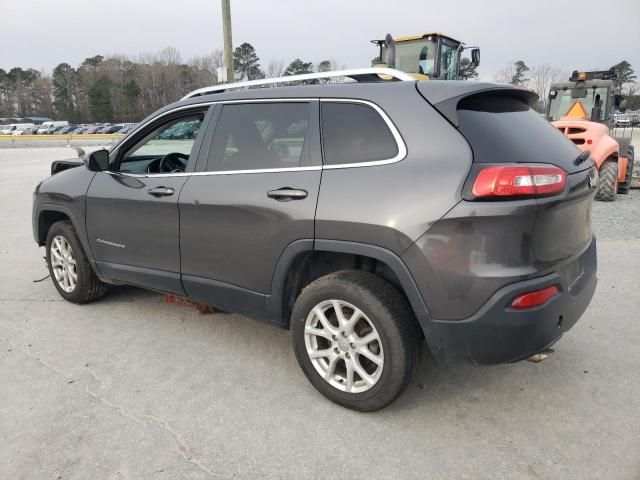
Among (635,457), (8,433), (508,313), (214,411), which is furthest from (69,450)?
(635,457)

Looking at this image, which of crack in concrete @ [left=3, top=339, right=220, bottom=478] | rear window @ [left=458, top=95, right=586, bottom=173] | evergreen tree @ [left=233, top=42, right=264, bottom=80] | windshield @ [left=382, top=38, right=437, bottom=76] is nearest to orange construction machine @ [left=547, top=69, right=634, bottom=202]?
windshield @ [left=382, top=38, right=437, bottom=76]

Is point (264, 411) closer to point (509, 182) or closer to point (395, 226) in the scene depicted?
point (395, 226)

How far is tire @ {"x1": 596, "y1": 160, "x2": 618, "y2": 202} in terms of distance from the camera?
9492 millimetres

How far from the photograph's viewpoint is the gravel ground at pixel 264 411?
2.45m

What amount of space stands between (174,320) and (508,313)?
9.20 ft

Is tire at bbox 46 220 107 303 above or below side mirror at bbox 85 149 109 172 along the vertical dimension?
below

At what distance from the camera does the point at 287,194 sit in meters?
2.92

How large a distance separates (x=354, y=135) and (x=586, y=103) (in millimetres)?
11015

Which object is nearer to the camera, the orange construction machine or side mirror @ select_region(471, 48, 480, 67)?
the orange construction machine

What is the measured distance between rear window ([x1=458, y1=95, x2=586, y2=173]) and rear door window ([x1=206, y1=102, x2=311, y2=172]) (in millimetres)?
943

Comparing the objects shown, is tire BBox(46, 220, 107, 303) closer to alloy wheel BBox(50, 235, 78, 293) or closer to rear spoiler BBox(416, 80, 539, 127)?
alloy wheel BBox(50, 235, 78, 293)

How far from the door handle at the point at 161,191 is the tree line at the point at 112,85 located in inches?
2523

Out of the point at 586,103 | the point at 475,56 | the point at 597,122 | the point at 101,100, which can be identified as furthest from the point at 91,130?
the point at 597,122

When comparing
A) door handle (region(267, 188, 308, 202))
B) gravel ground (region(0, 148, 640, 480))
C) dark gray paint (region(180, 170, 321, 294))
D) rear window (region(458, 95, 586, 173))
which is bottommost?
gravel ground (region(0, 148, 640, 480))
